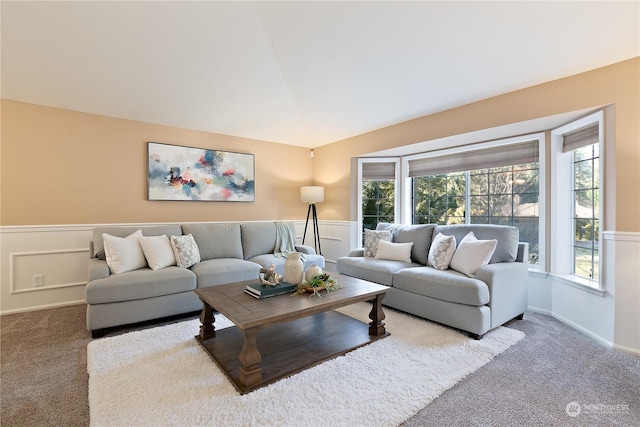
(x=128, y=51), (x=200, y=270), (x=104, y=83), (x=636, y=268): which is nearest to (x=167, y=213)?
(x=200, y=270)

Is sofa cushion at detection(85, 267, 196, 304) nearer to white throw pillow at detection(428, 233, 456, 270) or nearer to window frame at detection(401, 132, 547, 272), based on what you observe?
white throw pillow at detection(428, 233, 456, 270)

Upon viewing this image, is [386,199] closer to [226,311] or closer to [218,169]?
[218,169]

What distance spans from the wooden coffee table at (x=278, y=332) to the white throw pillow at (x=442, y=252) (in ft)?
3.15

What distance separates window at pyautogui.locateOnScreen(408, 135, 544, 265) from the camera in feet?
11.5

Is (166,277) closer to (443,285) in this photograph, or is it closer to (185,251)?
(185,251)

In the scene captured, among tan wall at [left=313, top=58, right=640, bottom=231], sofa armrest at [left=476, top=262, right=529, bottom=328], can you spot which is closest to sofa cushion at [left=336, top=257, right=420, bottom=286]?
sofa armrest at [left=476, top=262, right=529, bottom=328]

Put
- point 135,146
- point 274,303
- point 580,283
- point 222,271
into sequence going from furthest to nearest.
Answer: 1. point 135,146
2. point 222,271
3. point 580,283
4. point 274,303

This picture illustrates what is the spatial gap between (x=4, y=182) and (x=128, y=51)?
2006 millimetres

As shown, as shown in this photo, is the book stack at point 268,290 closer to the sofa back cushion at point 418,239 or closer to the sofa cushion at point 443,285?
the sofa cushion at point 443,285

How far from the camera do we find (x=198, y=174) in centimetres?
436

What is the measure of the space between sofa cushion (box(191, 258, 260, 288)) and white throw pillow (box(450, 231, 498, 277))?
215cm

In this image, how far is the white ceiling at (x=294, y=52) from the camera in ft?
7.93

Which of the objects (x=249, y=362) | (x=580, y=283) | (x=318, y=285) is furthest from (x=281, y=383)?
(x=580, y=283)

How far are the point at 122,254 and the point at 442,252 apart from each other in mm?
3382
